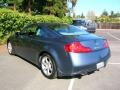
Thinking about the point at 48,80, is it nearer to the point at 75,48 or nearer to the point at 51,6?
the point at 75,48

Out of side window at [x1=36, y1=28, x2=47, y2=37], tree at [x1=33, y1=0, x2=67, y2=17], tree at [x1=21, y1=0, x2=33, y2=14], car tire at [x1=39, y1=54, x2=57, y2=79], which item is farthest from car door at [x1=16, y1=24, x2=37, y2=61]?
tree at [x1=21, y1=0, x2=33, y2=14]

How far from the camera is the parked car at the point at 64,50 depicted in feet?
20.2

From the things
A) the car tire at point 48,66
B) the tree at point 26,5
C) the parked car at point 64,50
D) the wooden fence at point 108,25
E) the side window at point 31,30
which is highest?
the tree at point 26,5

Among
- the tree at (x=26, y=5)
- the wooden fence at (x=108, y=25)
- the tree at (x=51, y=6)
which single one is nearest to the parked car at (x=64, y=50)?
the tree at (x=51, y=6)

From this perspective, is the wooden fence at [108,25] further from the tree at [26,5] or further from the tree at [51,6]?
the tree at [26,5]

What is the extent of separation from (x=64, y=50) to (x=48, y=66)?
0.87 meters

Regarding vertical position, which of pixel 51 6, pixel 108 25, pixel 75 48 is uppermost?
pixel 51 6

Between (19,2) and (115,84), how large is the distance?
25.5 meters

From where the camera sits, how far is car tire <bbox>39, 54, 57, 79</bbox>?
6532 mm

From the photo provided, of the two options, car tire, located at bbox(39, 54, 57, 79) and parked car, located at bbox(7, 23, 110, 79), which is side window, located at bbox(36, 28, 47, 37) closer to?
parked car, located at bbox(7, 23, 110, 79)

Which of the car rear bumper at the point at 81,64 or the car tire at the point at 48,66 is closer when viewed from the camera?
the car rear bumper at the point at 81,64

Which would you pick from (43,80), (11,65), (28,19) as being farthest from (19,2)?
(43,80)

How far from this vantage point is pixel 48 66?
6840 millimetres

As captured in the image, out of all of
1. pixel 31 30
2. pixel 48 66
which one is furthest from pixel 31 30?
pixel 48 66
